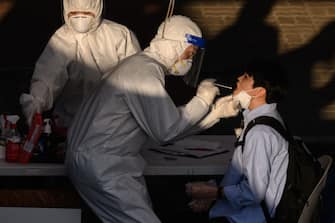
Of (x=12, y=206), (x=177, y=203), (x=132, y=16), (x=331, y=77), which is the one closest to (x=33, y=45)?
(x=132, y=16)

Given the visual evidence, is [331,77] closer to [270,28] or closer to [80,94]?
[270,28]

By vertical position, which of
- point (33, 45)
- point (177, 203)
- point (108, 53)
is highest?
point (108, 53)

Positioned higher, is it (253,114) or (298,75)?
(253,114)

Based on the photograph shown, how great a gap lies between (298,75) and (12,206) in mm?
6071

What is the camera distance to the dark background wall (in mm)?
10578

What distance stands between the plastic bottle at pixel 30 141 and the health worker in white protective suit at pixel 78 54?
1.50ft

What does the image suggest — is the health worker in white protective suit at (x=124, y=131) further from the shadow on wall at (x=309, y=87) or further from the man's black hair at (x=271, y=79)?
the shadow on wall at (x=309, y=87)

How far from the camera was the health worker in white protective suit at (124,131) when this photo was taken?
440 cm

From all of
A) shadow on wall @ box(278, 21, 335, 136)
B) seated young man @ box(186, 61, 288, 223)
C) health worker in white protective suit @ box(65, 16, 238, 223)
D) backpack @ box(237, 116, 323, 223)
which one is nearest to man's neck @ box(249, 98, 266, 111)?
Answer: seated young man @ box(186, 61, 288, 223)

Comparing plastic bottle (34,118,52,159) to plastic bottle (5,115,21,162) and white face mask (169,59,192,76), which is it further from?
white face mask (169,59,192,76)

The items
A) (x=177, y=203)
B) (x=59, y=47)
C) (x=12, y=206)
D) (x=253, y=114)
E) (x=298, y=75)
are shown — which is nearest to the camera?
(x=253, y=114)

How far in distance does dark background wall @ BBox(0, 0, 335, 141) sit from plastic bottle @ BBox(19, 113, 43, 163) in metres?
5.68

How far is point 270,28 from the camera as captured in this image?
1084cm

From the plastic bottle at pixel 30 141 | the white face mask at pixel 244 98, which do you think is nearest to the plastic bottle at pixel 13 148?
the plastic bottle at pixel 30 141
